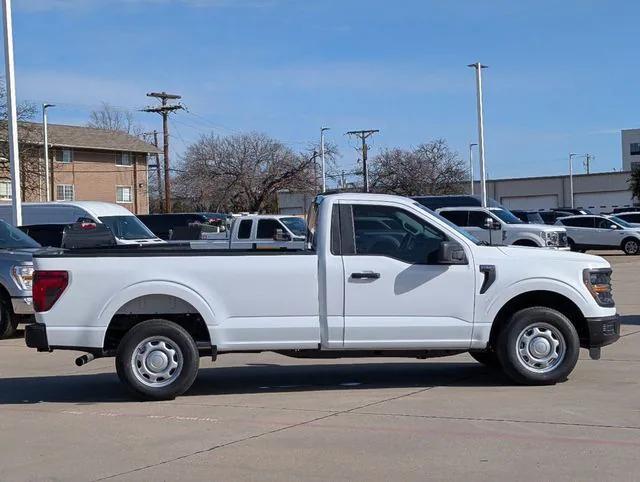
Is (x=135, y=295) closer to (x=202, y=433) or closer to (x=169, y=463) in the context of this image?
(x=202, y=433)

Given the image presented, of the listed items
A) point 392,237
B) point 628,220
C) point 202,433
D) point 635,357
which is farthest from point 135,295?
point 628,220

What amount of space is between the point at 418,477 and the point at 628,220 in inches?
1629

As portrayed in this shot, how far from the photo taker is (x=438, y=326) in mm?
9430

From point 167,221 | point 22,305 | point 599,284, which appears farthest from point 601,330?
point 167,221

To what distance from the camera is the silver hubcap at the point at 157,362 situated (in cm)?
936

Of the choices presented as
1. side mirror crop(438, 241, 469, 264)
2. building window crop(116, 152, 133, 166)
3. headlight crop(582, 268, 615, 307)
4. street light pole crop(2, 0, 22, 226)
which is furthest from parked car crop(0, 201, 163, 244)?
building window crop(116, 152, 133, 166)

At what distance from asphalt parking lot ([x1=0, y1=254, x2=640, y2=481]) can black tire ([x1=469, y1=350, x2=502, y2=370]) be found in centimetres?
13

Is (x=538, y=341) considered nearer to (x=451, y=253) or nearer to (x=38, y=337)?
(x=451, y=253)

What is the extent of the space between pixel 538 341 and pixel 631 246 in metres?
29.8

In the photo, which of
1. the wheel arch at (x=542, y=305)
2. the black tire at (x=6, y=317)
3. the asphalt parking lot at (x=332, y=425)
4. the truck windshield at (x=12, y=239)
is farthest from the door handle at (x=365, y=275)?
the truck windshield at (x=12, y=239)

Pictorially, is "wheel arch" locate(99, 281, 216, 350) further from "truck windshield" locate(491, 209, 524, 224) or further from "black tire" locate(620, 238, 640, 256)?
"black tire" locate(620, 238, 640, 256)

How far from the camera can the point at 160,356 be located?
9.36 m

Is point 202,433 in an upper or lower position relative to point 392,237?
lower

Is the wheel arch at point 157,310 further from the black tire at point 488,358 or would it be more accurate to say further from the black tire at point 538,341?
the black tire at point 488,358
